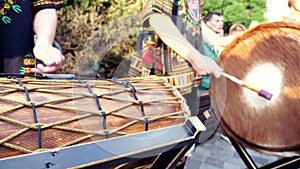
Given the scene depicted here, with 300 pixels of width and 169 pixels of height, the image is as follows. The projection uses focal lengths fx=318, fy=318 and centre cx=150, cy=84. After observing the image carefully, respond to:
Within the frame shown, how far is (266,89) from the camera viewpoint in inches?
54.6

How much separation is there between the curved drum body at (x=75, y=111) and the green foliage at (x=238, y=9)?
5.41 m

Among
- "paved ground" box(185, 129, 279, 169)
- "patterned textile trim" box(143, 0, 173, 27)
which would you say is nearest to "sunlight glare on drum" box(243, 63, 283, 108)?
"patterned textile trim" box(143, 0, 173, 27)

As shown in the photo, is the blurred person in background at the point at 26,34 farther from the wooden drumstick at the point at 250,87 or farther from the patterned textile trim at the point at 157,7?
the wooden drumstick at the point at 250,87

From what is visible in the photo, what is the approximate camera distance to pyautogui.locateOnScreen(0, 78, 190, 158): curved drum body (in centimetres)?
85

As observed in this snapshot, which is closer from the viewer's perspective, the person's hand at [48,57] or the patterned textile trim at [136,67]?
the person's hand at [48,57]

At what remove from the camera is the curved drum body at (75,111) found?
0.85m

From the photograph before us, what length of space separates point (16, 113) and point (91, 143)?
0.22 meters

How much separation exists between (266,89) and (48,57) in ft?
3.01

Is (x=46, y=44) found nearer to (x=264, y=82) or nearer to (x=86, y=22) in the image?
(x=264, y=82)

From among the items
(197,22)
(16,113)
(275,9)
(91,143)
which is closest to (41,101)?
(16,113)

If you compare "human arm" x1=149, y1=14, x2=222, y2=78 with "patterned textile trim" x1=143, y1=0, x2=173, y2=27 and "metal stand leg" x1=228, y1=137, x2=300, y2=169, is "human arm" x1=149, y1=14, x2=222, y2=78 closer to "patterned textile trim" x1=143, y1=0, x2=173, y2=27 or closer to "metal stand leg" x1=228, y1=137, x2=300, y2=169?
"patterned textile trim" x1=143, y1=0, x2=173, y2=27

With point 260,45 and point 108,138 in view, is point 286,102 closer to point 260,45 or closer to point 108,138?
point 260,45

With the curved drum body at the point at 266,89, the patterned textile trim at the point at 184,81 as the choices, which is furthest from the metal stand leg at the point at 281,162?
the patterned textile trim at the point at 184,81

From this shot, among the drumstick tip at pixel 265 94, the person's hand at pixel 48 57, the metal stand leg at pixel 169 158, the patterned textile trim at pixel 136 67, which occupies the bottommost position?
the metal stand leg at pixel 169 158
